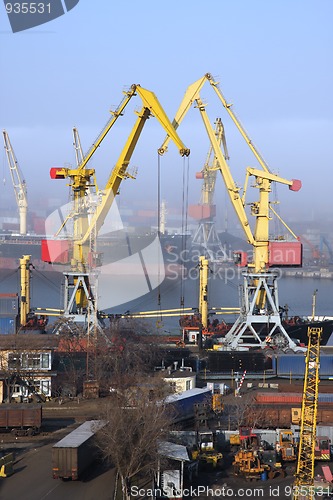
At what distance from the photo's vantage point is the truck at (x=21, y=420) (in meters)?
12.6

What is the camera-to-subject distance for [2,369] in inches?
593

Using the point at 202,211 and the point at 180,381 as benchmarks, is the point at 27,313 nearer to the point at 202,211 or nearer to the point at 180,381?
the point at 180,381

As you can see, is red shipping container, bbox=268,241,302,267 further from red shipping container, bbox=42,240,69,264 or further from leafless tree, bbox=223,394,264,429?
leafless tree, bbox=223,394,264,429

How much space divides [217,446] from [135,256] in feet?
129

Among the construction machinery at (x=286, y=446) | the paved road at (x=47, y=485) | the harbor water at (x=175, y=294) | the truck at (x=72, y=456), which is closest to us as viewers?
the paved road at (x=47, y=485)

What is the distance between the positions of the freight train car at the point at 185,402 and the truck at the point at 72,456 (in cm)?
174

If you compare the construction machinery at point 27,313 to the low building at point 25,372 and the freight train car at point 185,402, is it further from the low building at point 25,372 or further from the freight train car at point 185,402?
the freight train car at point 185,402

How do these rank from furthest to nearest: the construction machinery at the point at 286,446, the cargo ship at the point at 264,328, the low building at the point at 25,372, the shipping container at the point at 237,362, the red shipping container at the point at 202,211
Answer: the red shipping container at the point at 202,211, the cargo ship at the point at 264,328, the shipping container at the point at 237,362, the low building at the point at 25,372, the construction machinery at the point at 286,446

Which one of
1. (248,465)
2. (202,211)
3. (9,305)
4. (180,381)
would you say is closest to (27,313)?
(9,305)

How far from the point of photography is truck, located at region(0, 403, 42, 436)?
1259 centimetres

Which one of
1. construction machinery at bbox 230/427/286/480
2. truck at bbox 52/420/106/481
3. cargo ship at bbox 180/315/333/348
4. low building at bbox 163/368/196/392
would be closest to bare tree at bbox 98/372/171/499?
truck at bbox 52/420/106/481

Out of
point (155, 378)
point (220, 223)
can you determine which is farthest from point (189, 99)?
point (220, 223)

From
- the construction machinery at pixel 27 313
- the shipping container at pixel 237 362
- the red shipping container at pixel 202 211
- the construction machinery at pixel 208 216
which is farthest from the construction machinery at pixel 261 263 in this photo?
the red shipping container at pixel 202 211

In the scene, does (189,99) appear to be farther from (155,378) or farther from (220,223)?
(220,223)
